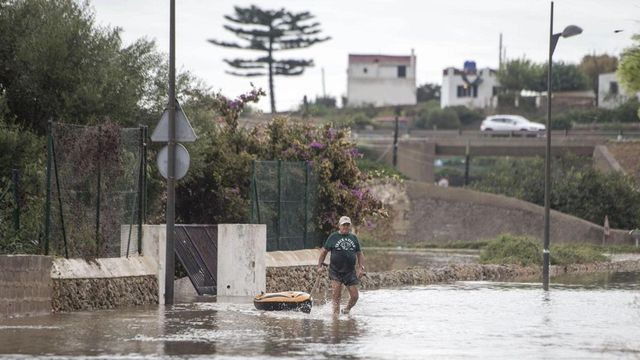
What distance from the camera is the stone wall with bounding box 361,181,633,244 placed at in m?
71.0

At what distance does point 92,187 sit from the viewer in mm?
26859

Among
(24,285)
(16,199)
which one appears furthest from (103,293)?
(24,285)

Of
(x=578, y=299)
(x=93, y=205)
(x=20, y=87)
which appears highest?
(x=20, y=87)

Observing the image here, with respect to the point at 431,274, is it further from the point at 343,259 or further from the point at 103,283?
the point at 103,283

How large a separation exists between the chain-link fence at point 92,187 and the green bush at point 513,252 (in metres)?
21.3

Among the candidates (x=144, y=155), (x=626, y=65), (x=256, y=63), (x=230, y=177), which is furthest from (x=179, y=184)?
(x=256, y=63)

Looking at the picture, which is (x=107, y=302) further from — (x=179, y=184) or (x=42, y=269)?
(x=179, y=184)

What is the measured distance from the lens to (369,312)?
26391mm

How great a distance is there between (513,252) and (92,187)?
25418 millimetres

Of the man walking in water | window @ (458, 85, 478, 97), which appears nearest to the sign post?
the man walking in water

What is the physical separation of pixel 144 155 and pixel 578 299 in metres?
10.1

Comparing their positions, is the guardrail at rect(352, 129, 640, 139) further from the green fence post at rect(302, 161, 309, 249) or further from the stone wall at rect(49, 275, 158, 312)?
the stone wall at rect(49, 275, 158, 312)

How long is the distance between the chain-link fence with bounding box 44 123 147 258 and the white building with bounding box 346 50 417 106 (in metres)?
147

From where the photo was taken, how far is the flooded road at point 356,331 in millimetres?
18578
